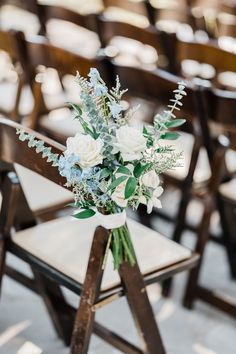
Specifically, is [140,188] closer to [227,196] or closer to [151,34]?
[227,196]

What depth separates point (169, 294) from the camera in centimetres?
355

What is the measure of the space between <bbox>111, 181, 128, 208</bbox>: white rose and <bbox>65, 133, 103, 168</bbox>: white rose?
107 mm

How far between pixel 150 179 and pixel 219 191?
118cm

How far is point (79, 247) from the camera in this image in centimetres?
282

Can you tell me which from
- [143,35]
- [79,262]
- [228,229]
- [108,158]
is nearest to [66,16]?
[143,35]

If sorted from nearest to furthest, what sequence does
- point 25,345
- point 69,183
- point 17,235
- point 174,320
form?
point 69,183 → point 17,235 → point 25,345 → point 174,320

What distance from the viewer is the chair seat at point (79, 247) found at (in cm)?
269

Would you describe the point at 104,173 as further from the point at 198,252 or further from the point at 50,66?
the point at 50,66

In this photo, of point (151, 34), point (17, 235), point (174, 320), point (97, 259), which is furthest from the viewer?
point (151, 34)

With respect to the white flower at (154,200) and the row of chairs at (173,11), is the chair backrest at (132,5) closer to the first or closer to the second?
the row of chairs at (173,11)

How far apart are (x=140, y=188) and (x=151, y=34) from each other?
2.05 meters

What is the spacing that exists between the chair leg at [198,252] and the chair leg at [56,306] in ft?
1.97

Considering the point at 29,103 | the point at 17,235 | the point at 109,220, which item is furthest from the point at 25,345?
the point at 29,103

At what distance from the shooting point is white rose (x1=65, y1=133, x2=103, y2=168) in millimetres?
2146
